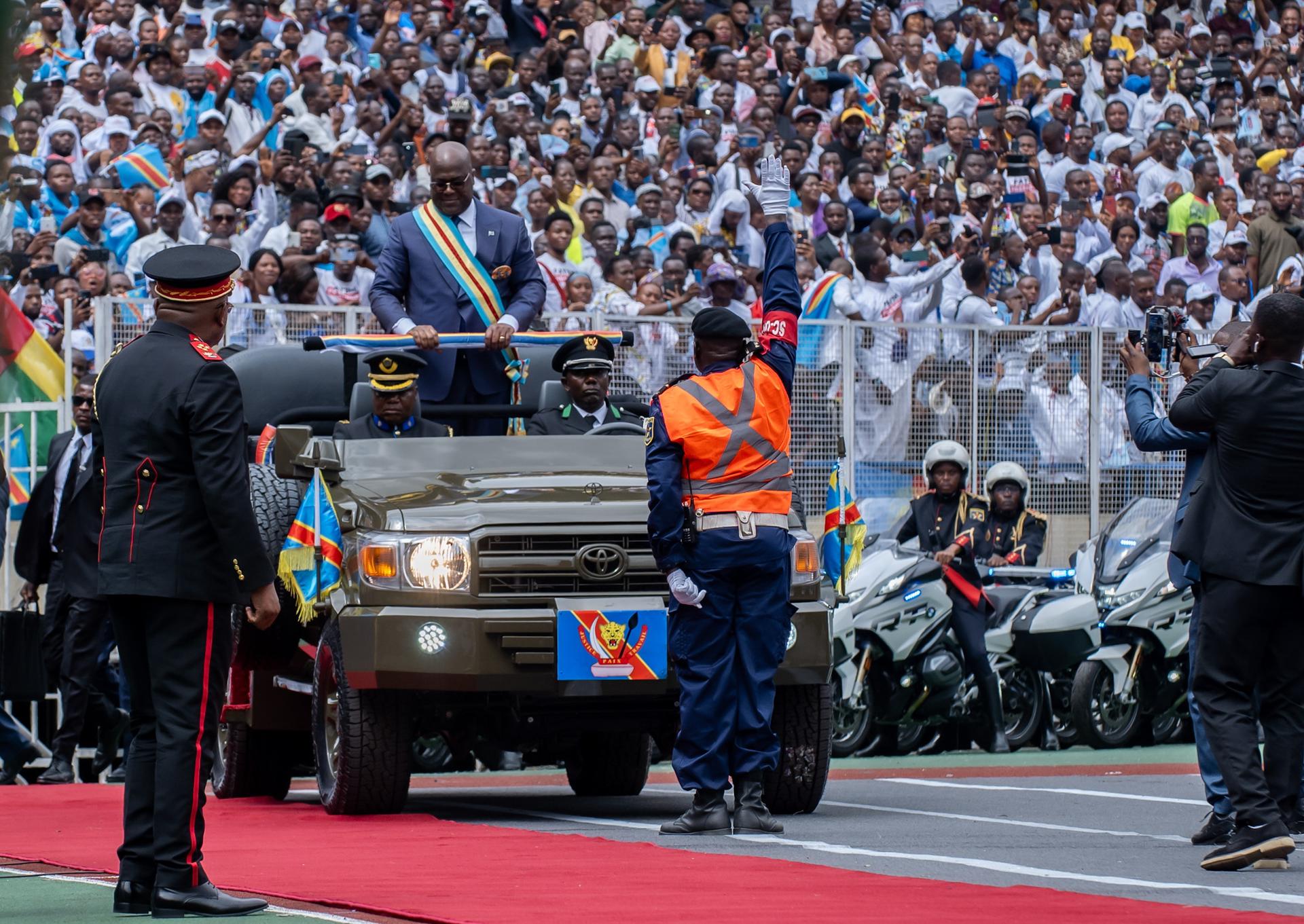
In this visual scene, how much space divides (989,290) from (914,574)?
251 inches

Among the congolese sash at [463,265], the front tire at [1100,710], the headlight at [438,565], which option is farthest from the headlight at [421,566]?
the front tire at [1100,710]

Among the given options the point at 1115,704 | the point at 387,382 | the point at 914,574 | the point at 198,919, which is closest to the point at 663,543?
the point at 387,382

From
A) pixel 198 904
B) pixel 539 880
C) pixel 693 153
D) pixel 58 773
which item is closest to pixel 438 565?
pixel 539 880

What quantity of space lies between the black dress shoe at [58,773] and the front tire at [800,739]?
216 inches

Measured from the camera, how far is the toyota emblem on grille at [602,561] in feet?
30.7

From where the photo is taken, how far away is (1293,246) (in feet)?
75.4

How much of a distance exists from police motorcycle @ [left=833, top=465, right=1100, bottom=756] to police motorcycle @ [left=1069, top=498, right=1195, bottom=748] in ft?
0.74

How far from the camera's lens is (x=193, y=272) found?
20.8ft

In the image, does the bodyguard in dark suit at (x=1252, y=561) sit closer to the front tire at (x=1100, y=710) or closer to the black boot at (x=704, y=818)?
the black boot at (x=704, y=818)

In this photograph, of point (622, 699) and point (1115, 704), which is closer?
point (622, 699)

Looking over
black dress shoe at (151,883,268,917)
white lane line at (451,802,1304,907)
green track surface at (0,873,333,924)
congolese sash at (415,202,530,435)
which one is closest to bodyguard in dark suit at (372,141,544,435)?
congolese sash at (415,202,530,435)

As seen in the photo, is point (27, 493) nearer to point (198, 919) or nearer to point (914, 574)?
point (914, 574)

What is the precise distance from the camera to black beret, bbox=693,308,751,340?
29.5ft

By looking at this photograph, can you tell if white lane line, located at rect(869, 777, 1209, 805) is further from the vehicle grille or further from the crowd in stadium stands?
the crowd in stadium stands
